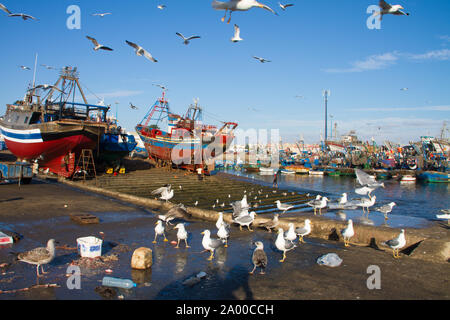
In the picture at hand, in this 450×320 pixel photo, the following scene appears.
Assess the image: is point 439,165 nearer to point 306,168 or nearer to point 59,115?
point 306,168

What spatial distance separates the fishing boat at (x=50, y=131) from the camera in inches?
802

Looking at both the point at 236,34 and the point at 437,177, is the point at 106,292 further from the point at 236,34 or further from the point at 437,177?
the point at 437,177

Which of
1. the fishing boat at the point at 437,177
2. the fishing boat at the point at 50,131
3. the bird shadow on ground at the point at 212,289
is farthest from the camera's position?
the fishing boat at the point at 437,177

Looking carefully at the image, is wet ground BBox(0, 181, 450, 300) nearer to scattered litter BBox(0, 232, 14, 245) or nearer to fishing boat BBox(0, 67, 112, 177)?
scattered litter BBox(0, 232, 14, 245)

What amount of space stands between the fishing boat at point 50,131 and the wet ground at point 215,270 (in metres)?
11.0

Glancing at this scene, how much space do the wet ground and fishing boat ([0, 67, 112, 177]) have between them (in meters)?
11.0

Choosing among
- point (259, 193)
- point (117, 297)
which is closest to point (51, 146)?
point (259, 193)

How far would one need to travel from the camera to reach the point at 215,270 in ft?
21.2

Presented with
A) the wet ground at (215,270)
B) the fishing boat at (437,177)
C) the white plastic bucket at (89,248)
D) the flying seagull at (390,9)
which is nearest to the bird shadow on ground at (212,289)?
the wet ground at (215,270)

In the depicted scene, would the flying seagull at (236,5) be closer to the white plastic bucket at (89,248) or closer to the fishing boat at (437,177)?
the white plastic bucket at (89,248)

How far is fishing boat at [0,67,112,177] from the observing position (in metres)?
20.4
